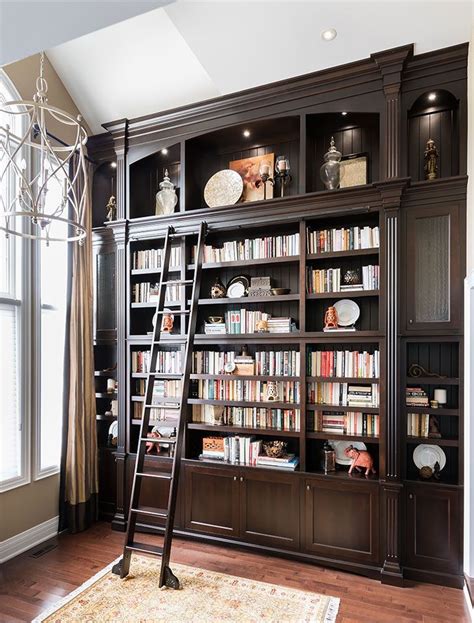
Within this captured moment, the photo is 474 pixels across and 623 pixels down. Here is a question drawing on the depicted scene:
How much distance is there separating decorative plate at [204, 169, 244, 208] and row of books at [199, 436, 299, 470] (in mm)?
2024

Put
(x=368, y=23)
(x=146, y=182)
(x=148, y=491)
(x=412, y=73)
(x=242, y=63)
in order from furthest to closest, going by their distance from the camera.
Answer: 1. (x=146, y=182)
2. (x=148, y=491)
3. (x=242, y=63)
4. (x=412, y=73)
5. (x=368, y=23)

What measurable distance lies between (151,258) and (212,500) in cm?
221

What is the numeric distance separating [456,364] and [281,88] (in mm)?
2519

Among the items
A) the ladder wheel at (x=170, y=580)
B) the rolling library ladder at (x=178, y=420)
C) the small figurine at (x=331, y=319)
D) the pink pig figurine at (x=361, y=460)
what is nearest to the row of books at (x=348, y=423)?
the pink pig figurine at (x=361, y=460)

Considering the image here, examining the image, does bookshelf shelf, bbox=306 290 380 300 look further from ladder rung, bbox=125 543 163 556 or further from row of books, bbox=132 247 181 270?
ladder rung, bbox=125 543 163 556

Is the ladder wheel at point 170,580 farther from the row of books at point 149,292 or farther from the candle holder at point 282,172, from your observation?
the candle holder at point 282,172

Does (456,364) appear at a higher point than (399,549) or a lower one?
higher

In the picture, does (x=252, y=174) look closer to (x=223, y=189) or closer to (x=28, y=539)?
(x=223, y=189)

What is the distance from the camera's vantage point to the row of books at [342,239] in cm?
322

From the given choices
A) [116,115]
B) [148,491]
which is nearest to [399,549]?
[148,491]

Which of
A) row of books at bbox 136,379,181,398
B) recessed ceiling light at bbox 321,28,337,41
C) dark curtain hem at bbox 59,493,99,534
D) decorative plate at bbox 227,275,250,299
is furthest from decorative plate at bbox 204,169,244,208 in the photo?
dark curtain hem at bbox 59,493,99,534

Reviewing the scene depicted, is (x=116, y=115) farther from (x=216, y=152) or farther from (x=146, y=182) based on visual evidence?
(x=216, y=152)

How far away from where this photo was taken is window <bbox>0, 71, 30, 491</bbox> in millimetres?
3400

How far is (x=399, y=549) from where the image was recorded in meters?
2.95
